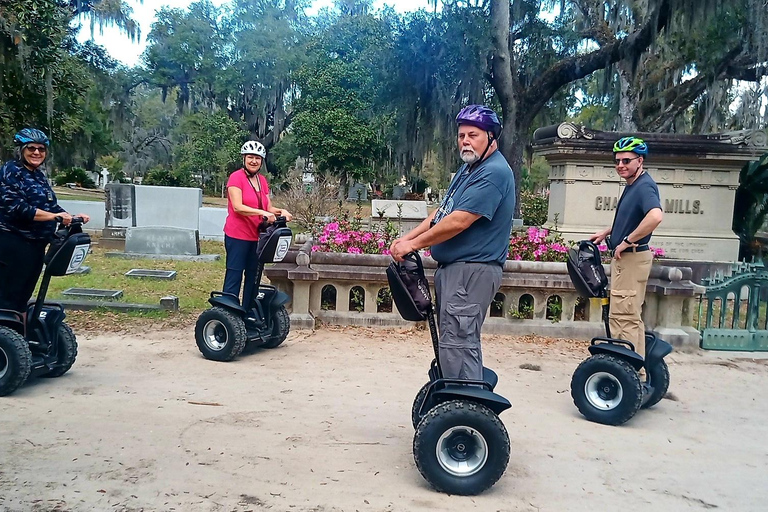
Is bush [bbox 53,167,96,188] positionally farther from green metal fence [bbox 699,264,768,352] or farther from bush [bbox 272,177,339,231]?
green metal fence [bbox 699,264,768,352]

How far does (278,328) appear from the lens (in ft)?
21.6

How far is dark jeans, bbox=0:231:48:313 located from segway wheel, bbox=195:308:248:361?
1.48m

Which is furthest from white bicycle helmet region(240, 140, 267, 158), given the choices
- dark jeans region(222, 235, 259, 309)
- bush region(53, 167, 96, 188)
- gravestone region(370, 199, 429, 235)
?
bush region(53, 167, 96, 188)

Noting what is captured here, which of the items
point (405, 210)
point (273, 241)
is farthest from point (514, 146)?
point (273, 241)

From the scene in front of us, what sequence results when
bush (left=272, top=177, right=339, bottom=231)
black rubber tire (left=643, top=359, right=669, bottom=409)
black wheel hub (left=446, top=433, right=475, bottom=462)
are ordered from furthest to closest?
bush (left=272, top=177, right=339, bottom=231)
black rubber tire (left=643, top=359, right=669, bottom=409)
black wheel hub (left=446, top=433, right=475, bottom=462)

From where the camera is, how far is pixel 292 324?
7.36m

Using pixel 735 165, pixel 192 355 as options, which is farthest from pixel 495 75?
pixel 192 355

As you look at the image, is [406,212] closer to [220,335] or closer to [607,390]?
[220,335]

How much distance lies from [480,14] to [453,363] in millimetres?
18578

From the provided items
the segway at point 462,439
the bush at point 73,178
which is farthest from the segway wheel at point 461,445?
the bush at point 73,178

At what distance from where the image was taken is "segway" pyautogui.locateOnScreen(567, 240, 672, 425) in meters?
4.89

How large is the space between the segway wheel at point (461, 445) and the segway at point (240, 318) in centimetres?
285

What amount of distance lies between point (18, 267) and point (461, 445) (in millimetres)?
3584

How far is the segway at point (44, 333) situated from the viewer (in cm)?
489
